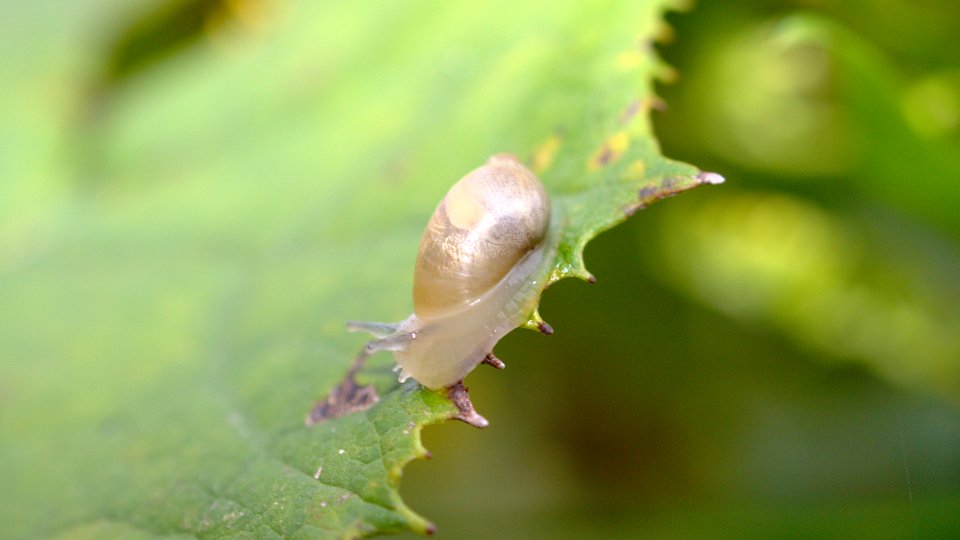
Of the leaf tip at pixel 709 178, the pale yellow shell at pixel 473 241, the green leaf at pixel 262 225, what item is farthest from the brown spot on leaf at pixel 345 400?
the leaf tip at pixel 709 178

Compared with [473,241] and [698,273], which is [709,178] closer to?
[473,241]

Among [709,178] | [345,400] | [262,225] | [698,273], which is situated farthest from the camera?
[698,273]

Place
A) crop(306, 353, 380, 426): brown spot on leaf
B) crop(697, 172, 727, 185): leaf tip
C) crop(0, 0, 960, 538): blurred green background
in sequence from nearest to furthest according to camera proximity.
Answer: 1. crop(697, 172, 727, 185): leaf tip
2. crop(306, 353, 380, 426): brown spot on leaf
3. crop(0, 0, 960, 538): blurred green background

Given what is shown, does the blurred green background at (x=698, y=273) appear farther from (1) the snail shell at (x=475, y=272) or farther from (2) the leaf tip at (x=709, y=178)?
(2) the leaf tip at (x=709, y=178)

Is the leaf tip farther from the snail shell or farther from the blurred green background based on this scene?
the blurred green background

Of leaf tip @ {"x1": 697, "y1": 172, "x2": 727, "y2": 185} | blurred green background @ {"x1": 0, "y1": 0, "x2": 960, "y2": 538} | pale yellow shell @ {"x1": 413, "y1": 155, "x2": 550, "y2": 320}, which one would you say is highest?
leaf tip @ {"x1": 697, "y1": 172, "x2": 727, "y2": 185}

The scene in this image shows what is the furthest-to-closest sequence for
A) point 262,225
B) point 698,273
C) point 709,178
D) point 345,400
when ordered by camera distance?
1. point 698,273
2. point 262,225
3. point 345,400
4. point 709,178

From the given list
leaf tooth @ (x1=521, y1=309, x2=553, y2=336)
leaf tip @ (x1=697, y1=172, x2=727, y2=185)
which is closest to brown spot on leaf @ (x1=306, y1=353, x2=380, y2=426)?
leaf tooth @ (x1=521, y1=309, x2=553, y2=336)

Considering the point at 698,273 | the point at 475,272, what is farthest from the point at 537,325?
the point at 698,273

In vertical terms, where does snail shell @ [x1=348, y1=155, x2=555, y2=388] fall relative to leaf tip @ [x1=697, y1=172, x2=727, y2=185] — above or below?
below
